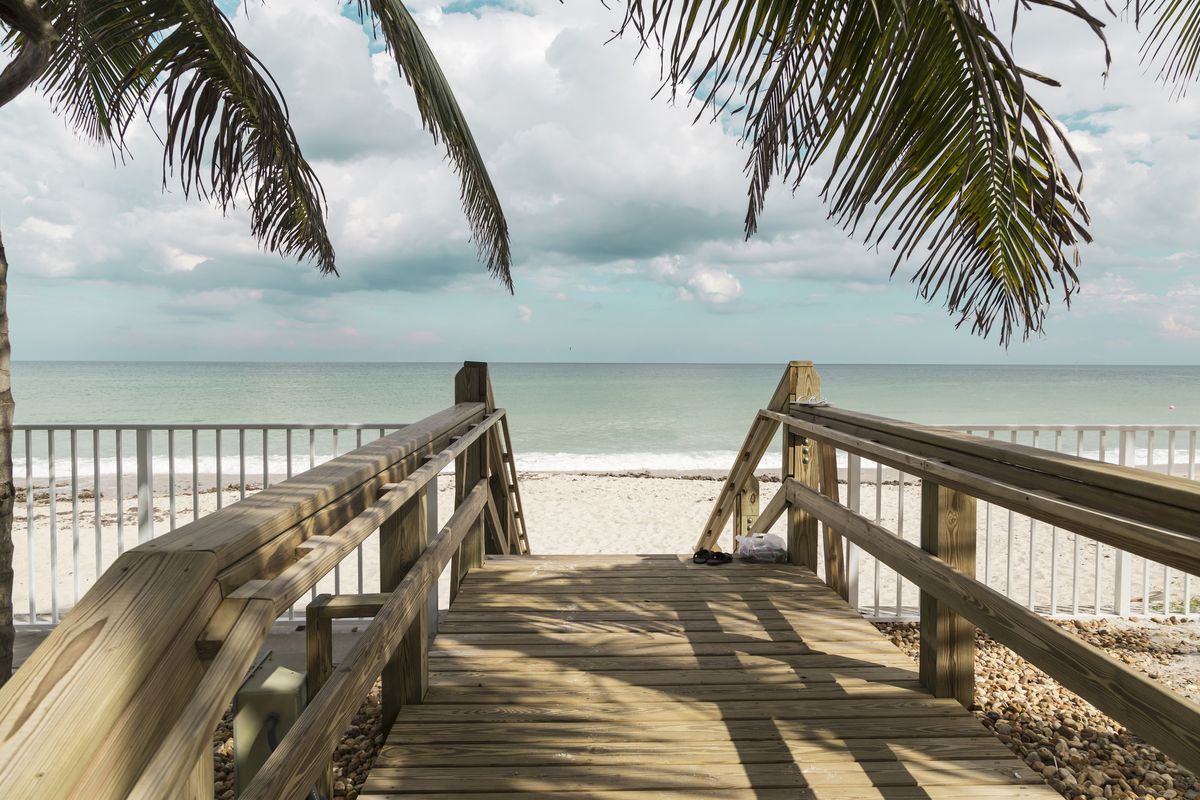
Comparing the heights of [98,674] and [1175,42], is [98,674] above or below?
below

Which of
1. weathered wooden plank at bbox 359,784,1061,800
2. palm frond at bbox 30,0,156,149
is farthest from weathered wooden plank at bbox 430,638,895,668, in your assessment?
palm frond at bbox 30,0,156,149

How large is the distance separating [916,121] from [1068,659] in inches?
63.3

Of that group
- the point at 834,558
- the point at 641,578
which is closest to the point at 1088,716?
the point at 834,558

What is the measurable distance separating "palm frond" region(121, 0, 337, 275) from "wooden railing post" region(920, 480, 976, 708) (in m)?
3.59

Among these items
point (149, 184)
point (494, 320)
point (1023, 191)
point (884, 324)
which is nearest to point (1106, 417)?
point (884, 324)

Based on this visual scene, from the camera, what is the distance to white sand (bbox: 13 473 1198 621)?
198 inches

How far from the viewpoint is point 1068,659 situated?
1.47m

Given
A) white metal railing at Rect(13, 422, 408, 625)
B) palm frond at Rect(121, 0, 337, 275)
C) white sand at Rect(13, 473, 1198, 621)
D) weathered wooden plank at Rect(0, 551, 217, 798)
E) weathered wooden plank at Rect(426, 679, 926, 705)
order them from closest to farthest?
weathered wooden plank at Rect(0, 551, 217, 798)
weathered wooden plank at Rect(426, 679, 926, 705)
palm frond at Rect(121, 0, 337, 275)
white metal railing at Rect(13, 422, 408, 625)
white sand at Rect(13, 473, 1198, 621)

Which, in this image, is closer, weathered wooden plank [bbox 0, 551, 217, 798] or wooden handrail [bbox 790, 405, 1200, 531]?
weathered wooden plank [bbox 0, 551, 217, 798]

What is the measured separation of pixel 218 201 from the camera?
4.28m

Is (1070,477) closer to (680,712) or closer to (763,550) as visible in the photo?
(680,712)

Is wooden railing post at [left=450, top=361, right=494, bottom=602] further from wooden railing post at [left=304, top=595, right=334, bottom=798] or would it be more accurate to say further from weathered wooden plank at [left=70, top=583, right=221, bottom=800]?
weathered wooden plank at [left=70, top=583, right=221, bottom=800]

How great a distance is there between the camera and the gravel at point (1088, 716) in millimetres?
2451

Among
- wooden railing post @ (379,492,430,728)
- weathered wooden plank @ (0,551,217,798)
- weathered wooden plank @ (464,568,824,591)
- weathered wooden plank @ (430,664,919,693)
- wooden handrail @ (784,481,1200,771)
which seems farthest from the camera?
weathered wooden plank @ (464,568,824,591)
